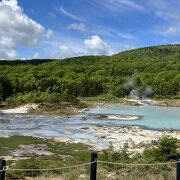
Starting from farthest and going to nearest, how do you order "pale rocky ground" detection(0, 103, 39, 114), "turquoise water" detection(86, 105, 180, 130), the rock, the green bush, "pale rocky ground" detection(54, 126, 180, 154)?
"pale rocky ground" detection(0, 103, 39, 114)
"turquoise water" detection(86, 105, 180, 130)
the rock
"pale rocky ground" detection(54, 126, 180, 154)
the green bush

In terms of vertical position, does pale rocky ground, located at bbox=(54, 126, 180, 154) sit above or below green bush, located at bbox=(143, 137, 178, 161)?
below

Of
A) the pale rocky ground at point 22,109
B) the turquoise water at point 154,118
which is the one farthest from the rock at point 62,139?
the pale rocky ground at point 22,109

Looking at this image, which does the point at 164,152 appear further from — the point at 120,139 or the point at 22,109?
the point at 22,109

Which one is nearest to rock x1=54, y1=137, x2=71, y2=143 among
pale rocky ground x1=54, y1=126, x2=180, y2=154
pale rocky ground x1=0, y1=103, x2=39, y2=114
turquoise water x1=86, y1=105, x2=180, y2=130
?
pale rocky ground x1=54, y1=126, x2=180, y2=154

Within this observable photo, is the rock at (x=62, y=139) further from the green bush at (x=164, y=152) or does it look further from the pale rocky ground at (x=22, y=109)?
the pale rocky ground at (x=22, y=109)

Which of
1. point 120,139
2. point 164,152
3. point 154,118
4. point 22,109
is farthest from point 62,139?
Result: point 22,109

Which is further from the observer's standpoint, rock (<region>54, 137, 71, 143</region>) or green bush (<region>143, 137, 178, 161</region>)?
rock (<region>54, 137, 71, 143</region>)

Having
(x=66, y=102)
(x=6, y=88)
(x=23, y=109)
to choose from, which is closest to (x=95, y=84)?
(x=6, y=88)

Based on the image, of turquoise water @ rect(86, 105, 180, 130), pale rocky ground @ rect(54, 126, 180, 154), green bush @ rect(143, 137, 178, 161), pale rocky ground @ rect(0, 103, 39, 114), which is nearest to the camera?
green bush @ rect(143, 137, 178, 161)

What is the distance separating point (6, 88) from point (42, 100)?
2064 centimetres

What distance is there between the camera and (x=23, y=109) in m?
68.4

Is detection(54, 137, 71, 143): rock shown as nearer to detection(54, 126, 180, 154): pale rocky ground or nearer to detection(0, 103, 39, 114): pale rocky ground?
detection(54, 126, 180, 154): pale rocky ground

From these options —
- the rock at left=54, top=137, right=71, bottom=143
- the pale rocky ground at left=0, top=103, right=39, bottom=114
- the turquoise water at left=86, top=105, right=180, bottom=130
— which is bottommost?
the rock at left=54, top=137, right=71, bottom=143

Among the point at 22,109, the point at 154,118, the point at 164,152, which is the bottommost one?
the point at 154,118
